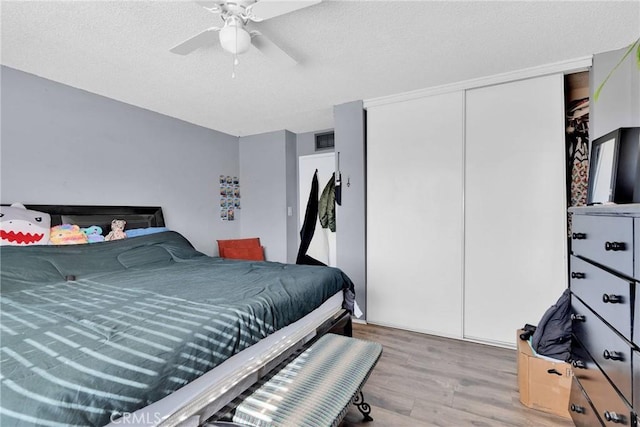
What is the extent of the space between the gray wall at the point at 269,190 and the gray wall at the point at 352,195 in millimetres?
1226

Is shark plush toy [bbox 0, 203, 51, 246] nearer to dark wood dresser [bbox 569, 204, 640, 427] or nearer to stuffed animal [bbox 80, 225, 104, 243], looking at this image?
stuffed animal [bbox 80, 225, 104, 243]

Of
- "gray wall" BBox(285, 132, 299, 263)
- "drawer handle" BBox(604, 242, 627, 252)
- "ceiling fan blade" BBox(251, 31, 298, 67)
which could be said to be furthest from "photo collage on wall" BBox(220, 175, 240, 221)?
"drawer handle" BBox(604, 242, 627, 252)

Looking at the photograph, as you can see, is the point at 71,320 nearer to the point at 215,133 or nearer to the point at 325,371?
the point at 325,371

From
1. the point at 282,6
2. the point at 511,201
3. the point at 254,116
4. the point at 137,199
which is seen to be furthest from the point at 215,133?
the point at 511,201

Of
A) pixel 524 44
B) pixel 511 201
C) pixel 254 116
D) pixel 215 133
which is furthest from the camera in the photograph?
pixel 215 133

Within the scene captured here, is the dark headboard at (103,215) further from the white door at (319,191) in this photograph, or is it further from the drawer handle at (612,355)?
the drawer handle at (612,355)

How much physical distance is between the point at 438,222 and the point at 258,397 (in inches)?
85.7

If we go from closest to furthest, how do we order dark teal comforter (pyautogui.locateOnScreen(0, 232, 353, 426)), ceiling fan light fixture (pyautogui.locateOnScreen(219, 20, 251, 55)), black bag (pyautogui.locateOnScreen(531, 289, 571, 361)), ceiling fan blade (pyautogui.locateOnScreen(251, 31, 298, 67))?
dark teal comforter (pyautogui.locateOnScreen(0, 232, 353, 426)) → ceiling fan light fixture (pyautogui.locateOnScreen(219, 20, 251, 55)) → black bag (pyautogui.locateOnScreen(531, 289, 571, 361)) → ceiling fan blade (pyautogui.locateOnScreen(251, 31, 298, 67))

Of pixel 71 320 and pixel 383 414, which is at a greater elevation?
pixel 71 320

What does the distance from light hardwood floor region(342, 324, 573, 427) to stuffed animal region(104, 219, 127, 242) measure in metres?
2.48

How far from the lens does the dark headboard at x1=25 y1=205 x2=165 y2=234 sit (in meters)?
2.47

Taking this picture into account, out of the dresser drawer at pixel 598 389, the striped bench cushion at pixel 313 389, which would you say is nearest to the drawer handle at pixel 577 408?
the dresser drawer at pixel 598 389

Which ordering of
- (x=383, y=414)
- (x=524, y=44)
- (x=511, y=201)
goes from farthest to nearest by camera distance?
(x=511, y=201)
(x=524, y=44)
(x=383, y=414)

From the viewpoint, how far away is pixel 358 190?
3105 mm
